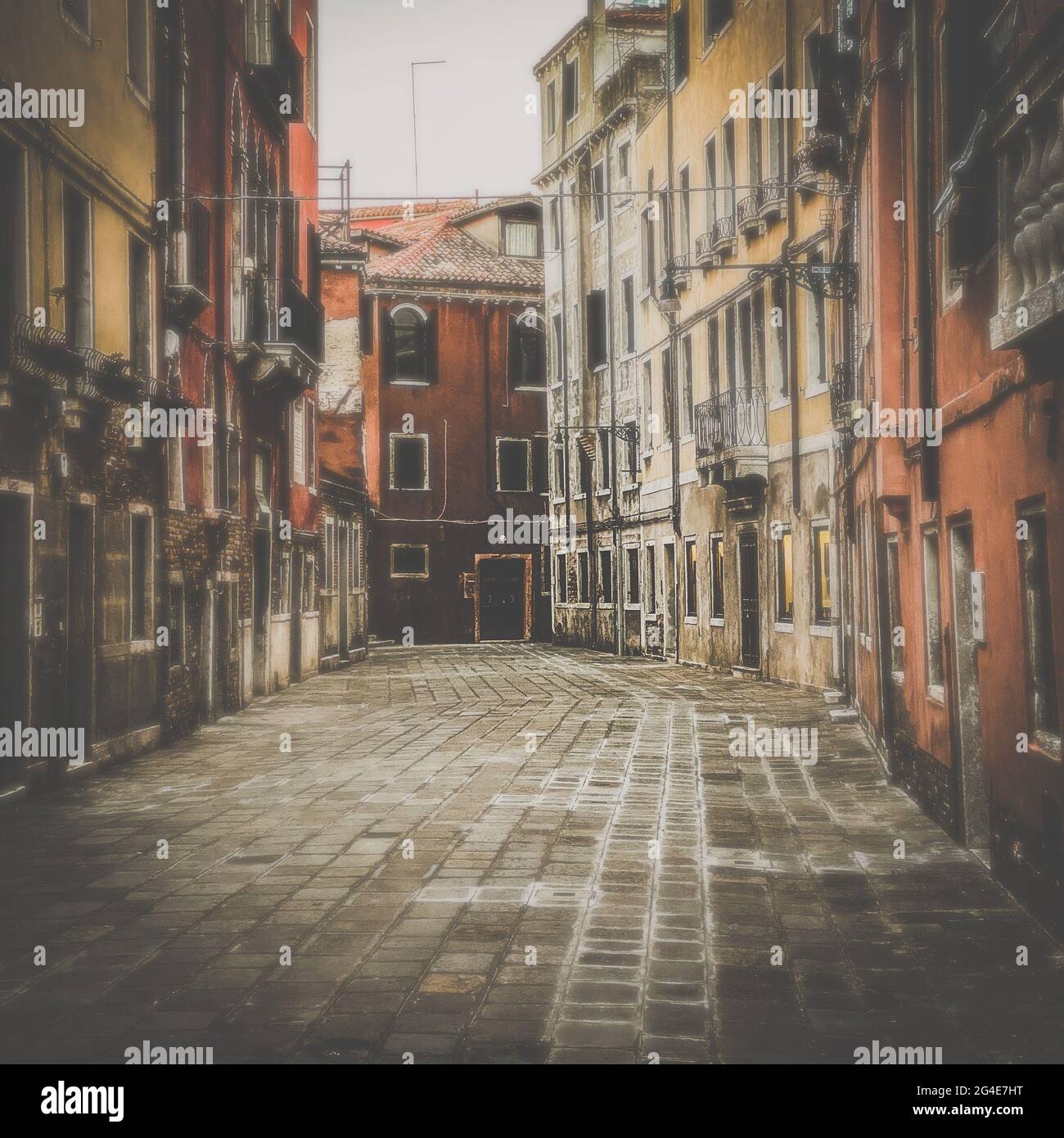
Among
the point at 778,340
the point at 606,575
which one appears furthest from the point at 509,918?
the point at 606,575

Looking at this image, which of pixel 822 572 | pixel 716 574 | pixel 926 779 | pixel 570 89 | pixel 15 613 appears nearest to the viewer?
pixel 926 779

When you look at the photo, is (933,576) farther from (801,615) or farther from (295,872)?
(801,615)

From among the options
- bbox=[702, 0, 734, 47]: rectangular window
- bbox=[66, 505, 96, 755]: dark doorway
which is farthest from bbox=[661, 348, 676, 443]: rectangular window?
bbox=[66, 505, 96, 755]: dark doorway

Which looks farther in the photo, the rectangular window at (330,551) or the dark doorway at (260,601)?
the rectangular window at (330,551)

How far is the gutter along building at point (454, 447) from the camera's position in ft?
145

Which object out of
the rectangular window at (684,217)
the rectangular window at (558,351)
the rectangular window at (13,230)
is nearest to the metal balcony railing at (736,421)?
the rectangular window at (684,217)

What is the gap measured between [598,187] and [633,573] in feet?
34.2

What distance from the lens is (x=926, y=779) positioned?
35.5ft

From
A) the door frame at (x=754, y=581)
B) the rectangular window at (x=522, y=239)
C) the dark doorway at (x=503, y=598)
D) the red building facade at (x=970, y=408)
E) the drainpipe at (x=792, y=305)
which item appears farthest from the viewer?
the rectangular window at (x=522, y=239)

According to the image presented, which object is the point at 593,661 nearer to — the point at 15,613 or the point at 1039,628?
the point at 15,613

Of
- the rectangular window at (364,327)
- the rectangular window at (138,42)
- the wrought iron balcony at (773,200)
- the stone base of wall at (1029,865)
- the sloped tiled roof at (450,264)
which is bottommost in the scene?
the stone base of wall at (1029,865)

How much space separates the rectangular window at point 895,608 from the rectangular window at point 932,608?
1495mm

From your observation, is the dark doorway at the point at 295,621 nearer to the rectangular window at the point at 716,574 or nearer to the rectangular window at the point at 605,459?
the rectangular window at the point at 716,574
